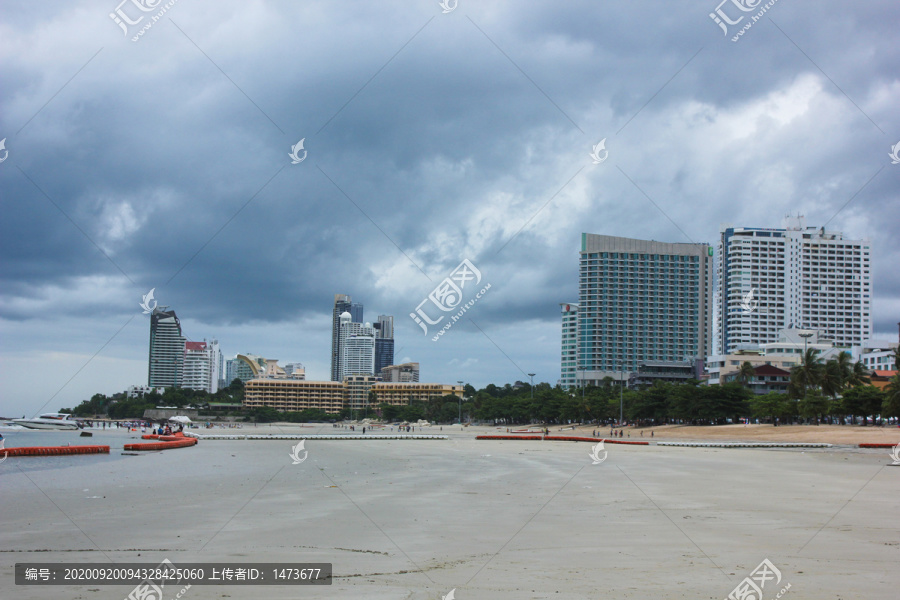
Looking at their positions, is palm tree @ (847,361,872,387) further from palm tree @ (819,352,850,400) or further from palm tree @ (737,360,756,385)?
palm tree @ (737,360,756,385)

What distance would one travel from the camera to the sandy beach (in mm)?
11027

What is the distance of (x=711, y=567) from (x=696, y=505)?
9418 mm

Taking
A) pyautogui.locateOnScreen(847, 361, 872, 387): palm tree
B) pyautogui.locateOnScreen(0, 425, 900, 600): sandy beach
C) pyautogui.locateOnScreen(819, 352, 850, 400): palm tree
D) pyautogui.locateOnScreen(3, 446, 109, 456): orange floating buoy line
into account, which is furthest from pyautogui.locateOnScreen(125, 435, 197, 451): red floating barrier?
pyautogui.locateOnScreen(847, 361, 872, 387): palm tree

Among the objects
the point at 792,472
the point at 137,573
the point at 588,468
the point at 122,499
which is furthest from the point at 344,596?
the point at 792,472

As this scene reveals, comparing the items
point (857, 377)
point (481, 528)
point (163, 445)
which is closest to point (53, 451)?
point (163, 445)

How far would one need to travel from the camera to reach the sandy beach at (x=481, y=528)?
1103 centimetres

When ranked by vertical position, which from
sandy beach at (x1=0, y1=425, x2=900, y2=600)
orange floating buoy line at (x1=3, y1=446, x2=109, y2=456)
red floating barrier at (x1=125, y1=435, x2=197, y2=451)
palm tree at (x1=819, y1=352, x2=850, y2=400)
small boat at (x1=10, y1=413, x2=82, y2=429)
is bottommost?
small boat at (x1=10, y1=413, x2=82, y2=429)

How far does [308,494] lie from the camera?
79.0 feet

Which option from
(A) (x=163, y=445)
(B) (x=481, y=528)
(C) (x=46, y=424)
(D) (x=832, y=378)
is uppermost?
(D) (x=832, y=378)

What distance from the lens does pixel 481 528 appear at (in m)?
16.9

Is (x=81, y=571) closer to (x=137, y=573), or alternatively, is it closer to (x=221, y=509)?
(x=137, y=573)

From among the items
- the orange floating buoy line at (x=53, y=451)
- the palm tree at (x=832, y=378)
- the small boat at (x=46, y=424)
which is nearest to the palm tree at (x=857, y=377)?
the palm tree at (x=832, y=378)

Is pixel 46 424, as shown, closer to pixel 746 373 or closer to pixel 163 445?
pixel 163 445

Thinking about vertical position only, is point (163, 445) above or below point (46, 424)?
above
